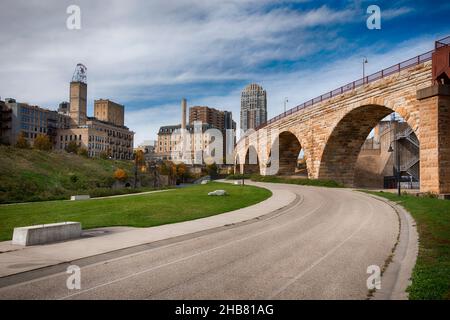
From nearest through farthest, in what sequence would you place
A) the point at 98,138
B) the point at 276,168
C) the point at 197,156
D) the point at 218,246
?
the point at 218,246 → the point at 276,168 → the point at 98,138 → the point at 197,156

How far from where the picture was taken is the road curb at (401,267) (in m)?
6.44

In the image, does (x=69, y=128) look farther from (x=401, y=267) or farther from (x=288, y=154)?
(x=401, y=267)

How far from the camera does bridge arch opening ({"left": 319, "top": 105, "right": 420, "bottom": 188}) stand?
3544cm

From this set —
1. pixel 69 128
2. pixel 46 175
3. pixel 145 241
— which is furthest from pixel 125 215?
pixel 69 128

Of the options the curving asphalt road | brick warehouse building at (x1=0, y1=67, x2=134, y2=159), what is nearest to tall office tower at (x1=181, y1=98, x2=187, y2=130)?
brick warehouse building at (x1=0, y1=67, x2=134, y2=159)

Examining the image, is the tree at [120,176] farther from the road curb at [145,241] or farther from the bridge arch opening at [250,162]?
the road curb at [145,241]

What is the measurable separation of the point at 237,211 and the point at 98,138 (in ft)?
355

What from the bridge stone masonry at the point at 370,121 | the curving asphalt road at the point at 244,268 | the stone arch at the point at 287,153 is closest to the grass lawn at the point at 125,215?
the curving asphalt road at the point at 244,268

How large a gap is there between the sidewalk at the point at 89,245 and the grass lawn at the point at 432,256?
7.94 metres

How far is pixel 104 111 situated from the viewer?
164 m

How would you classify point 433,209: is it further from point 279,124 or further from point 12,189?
point 12,189

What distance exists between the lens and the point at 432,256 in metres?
8.62

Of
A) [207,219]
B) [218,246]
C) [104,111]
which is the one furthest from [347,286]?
[104,111]

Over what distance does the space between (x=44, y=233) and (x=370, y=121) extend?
34.0 m
